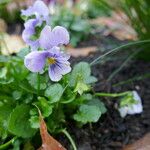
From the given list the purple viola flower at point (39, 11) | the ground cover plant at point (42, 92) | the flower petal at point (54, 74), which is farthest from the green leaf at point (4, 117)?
the purple viola flower at point (39, 11)

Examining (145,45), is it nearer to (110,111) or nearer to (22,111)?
(110,111)

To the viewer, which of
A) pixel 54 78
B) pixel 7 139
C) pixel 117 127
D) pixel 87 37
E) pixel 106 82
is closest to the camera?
pixel 54 78

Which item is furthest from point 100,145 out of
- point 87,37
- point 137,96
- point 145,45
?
point 87,37

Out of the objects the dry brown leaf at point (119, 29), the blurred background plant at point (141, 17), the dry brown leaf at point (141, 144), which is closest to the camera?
the dry brown leaf at point (141, 144)

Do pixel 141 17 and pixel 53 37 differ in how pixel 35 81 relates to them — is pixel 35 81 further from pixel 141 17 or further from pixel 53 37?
pixel 141 17

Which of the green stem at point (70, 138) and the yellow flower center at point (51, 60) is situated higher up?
the yellow flower center at point (51, 60)

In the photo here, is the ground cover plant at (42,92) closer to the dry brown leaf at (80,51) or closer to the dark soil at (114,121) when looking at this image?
the dark soil at (114,121)
